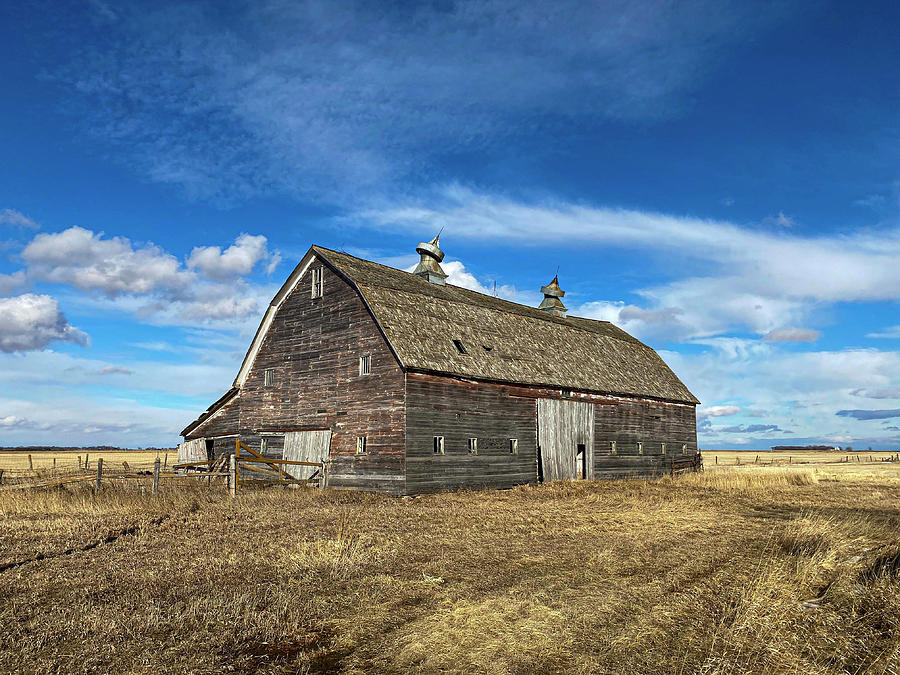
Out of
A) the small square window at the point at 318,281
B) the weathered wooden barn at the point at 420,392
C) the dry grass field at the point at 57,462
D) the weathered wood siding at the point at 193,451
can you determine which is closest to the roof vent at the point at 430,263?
the weathered wooden barn at the point at 420,392

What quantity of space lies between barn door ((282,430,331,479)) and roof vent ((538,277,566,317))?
19336 mm

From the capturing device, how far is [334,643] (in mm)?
6703

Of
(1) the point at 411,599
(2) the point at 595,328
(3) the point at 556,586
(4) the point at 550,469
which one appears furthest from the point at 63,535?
(2) the point at 595,328

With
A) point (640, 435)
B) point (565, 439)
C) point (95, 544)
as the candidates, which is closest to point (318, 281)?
point (565, 439)

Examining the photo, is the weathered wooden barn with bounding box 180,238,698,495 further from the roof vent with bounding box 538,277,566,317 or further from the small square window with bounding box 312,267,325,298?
the roof vent with bounding box 538,277,566,317

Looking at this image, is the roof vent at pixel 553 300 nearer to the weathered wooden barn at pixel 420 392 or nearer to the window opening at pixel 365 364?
the weathered wooden barn at pixel 420 392

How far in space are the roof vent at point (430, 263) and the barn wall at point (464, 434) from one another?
855 cm

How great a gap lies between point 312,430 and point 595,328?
2008 cm

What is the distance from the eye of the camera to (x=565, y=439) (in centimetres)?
2878

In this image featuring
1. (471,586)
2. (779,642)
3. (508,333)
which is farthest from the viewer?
(508,333)

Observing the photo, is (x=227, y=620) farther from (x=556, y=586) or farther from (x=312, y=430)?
(x=312, y=430)

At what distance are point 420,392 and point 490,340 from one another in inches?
234

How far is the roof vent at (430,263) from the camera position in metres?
31.9

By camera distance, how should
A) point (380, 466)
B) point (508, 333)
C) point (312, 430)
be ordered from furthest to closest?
point (508, 333), point (312, 430), point (380, 466)
